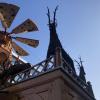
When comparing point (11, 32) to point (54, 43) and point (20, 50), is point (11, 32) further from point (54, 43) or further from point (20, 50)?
point (54, 43)

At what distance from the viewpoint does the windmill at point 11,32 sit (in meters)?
15.3

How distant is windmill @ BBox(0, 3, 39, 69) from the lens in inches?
603

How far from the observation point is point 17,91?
41.9ft

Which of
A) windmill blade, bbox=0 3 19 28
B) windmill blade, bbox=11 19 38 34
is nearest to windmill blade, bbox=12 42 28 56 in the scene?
windmill blade, bbox=11 19 38 34

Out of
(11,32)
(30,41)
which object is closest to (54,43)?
(30,41)

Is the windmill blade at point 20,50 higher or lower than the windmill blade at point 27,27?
lower

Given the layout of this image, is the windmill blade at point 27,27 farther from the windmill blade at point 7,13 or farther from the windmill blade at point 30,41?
the windmill blade at point 7,13

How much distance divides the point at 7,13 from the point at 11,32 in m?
2.13

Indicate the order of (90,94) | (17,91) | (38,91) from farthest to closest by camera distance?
(90,94) < (17,91) < (38,91)

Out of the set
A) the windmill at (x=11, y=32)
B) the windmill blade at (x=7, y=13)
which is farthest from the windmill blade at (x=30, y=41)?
the windmill blade at (x=7, y=13)

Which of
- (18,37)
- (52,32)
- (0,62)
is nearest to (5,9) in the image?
(18,37)

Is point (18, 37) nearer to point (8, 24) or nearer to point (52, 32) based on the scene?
point (8, 24)

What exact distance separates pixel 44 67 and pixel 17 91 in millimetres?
2209

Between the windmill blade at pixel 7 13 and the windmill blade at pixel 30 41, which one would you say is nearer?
the windmill blade at pixel 7 13
